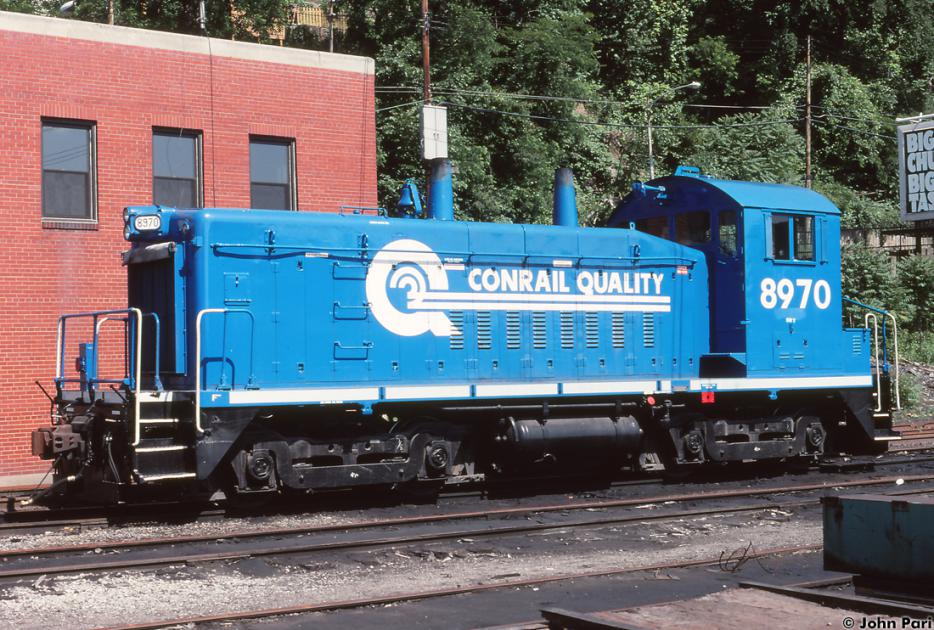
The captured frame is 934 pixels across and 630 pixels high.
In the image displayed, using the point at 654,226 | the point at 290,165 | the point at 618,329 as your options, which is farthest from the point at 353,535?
the point at 290,165

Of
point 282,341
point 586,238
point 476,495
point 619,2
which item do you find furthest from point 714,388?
point 619,2

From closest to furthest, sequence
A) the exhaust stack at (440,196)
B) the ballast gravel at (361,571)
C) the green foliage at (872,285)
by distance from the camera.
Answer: the ballast gravel at (361,571)
the exhaust stack at (440,196)
the green foliage at (872,285)

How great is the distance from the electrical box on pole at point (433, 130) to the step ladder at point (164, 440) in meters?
12.8

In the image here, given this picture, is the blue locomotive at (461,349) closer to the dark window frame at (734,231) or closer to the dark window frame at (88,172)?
the dark window frame at (734,231)

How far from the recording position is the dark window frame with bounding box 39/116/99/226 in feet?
54.3

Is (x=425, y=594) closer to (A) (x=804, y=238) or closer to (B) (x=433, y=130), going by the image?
(A) (x=804, y=238)

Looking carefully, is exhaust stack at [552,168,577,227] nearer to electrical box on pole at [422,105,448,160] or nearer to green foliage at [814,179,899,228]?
electrical box on pole at [422,105,448,160]

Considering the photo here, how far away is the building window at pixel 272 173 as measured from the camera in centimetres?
1864

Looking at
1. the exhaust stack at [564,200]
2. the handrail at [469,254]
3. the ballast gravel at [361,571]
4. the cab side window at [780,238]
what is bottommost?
the ballast gravel at [361,571]

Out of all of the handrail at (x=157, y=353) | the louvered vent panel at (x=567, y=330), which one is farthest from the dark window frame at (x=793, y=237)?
the handrail at (x=157, y=353)

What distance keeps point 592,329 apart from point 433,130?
10213mm

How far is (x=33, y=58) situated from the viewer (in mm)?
16359

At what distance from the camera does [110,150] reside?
1703 centimetres

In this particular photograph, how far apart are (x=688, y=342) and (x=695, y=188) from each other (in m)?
2.19
